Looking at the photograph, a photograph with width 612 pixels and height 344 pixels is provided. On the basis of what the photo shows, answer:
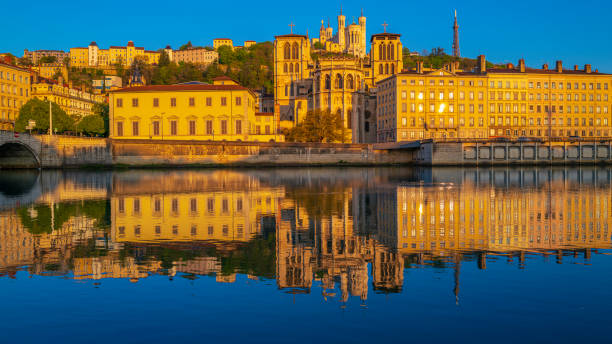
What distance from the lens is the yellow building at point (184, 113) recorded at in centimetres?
8750

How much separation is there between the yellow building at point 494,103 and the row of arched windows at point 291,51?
26.9 metres

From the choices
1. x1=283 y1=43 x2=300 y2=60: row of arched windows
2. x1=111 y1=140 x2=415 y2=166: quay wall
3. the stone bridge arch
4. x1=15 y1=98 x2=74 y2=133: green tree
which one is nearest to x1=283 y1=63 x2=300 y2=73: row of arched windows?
x1=283 y1=43 x2=300 y2=60: row of arched windows

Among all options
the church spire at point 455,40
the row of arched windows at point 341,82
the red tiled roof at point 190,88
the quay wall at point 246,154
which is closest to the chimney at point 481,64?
the row of arched windows at point 341,82

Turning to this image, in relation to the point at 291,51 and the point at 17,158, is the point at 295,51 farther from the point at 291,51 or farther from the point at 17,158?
the point at 17,158

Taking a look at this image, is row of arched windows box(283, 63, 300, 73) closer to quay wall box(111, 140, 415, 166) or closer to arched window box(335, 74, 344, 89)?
arched window box(335, 74, 344, 89)

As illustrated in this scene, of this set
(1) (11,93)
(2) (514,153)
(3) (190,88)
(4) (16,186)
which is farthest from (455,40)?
(4) (16,186)

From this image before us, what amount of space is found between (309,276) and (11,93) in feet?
308

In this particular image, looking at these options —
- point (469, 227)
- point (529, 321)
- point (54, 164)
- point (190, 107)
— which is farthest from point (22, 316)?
point (190, 107)

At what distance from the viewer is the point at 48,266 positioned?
12391 millimetres

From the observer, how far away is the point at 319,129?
87.4 m

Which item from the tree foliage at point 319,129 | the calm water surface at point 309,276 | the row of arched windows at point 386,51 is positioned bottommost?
the calm water surface at point 309,276

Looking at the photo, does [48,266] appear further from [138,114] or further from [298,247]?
[138,114]

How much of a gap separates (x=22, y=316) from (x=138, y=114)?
→ 278 ft

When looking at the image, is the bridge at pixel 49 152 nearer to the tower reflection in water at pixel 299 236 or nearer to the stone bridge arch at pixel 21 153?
the stone bridge arch at pixel 21 153
